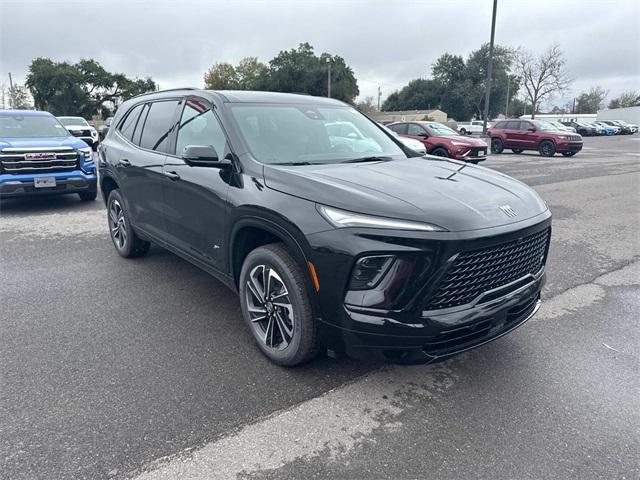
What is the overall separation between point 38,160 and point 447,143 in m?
11.7

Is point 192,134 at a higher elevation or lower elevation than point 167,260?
higher

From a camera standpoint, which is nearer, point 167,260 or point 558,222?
point 167,260

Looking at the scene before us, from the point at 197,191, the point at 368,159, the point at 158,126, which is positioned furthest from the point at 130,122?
the point at 368,159

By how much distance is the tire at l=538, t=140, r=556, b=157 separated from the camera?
2106 centimetres

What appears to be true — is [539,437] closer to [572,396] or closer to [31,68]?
[572,396]

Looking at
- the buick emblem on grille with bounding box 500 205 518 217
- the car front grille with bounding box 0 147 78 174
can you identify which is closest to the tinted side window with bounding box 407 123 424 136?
the car front grille with bounding box 0 147 78 174

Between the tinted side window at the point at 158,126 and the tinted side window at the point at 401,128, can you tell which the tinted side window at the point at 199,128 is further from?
the tinted side window at the point at 401,128

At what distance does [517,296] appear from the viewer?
2.82 meters

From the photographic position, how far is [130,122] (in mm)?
5145

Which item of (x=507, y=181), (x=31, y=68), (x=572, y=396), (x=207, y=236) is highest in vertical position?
(x=31, y=68)

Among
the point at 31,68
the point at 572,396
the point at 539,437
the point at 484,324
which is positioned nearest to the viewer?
the point at 539,437

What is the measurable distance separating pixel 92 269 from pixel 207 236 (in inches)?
86.1

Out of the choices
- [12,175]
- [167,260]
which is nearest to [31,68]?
[12,175]

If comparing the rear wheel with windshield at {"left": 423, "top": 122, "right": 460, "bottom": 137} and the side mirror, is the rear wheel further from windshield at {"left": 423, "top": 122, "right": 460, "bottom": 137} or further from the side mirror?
the side mirror
